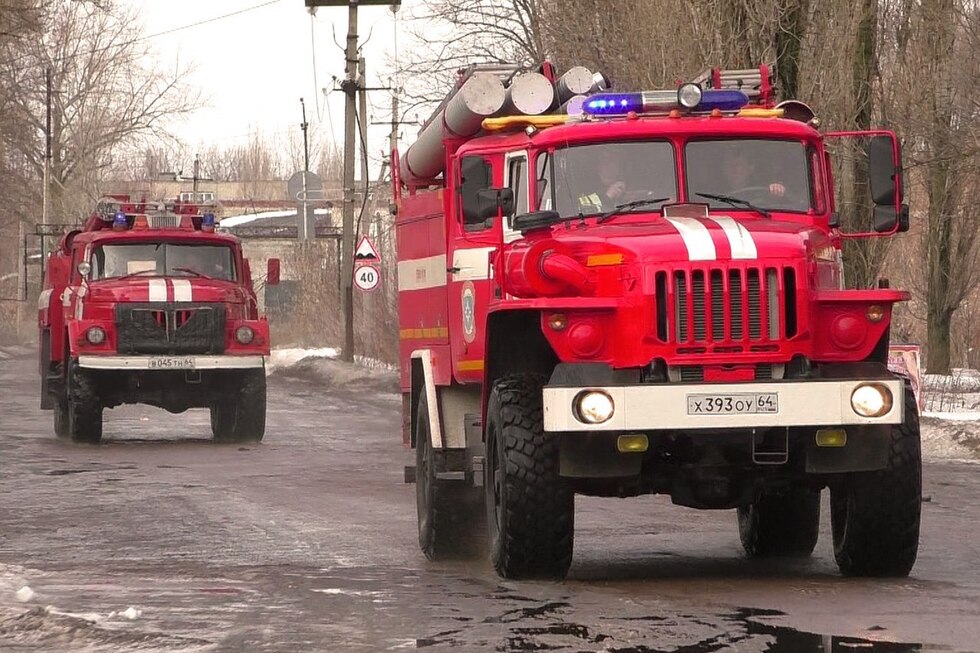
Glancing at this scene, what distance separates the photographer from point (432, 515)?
1099 cm

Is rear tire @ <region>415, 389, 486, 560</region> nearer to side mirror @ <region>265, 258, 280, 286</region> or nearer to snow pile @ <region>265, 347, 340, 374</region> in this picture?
side mirror @ <region>265, 258, 280, 286</region>

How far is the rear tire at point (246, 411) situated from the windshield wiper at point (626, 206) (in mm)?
→ 12452

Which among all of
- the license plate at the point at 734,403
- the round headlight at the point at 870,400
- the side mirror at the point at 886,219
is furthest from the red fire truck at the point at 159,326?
the round headlight at the point at 870,400

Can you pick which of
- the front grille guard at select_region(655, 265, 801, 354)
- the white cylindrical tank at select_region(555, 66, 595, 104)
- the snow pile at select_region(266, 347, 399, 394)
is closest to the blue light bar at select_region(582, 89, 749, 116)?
the white cylindrical tank at select_region(555, 66, 595, 104)

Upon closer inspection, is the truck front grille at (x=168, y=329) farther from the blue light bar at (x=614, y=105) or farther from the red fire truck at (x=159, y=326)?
the blue light bar at (x=614, y=105)

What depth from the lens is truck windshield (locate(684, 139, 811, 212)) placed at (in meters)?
10.0

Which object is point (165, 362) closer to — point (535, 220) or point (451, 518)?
point (451, 518)

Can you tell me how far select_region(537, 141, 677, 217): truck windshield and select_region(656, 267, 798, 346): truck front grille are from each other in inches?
45.2

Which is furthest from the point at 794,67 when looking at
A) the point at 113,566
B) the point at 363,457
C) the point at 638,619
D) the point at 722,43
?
the point at 638,619

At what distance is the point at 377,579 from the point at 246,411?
39.9ft

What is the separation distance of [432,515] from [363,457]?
8145 mm

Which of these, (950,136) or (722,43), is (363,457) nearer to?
(722,43)

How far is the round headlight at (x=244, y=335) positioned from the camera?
21.9 metres

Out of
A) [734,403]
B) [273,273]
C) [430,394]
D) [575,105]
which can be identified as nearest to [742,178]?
[575,105]
